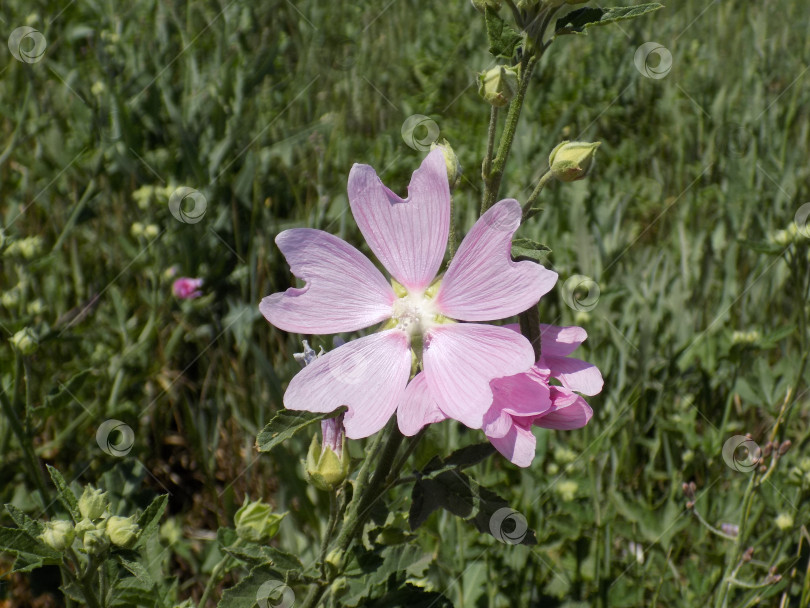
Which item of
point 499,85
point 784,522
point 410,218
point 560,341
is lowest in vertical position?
point 784,522

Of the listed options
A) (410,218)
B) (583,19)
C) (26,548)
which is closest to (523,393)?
(410,218)

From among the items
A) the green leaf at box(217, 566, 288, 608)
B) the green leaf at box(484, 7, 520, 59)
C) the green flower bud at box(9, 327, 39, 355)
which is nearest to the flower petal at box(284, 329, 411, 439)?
the green leaf at box(217, 566, 288, 608)

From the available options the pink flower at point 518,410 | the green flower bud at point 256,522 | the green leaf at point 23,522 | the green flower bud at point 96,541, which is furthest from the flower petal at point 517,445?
the green leaf at point 23,522

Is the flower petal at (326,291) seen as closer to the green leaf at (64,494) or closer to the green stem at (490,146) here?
the green stem at (490,146)

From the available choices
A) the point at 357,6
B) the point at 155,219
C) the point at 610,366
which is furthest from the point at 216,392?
the point at 357,6

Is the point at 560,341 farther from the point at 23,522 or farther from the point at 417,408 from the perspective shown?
the point at 23,522

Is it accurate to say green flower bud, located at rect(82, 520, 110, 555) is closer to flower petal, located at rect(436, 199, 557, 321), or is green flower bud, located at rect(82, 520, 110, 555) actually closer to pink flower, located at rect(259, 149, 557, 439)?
pink flower, located at rect(259, 149, 557, 439)

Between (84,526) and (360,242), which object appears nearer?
(84,526)
